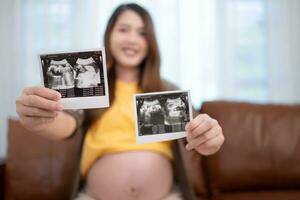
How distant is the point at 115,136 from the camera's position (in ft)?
3.34

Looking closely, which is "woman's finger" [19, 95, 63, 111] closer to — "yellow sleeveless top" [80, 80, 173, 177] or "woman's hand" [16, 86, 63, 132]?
"woman's hand" [16, 86, 63, 132]

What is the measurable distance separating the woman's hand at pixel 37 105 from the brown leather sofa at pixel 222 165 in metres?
0.50

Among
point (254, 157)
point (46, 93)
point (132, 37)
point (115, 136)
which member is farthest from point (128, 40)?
point (254, 157)

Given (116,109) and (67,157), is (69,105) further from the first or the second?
(67,157)

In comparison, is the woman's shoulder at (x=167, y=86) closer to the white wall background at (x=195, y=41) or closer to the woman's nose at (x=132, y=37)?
the woman's nose at (x=132, y=37)

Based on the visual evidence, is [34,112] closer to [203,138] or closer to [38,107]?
[38,107]

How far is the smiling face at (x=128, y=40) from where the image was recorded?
1.10 metres

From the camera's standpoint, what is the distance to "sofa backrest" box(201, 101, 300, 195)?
1.28m

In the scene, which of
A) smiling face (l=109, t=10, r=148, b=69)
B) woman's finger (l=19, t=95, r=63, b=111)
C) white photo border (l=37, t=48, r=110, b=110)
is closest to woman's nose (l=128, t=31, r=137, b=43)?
smiling face (l=109, t=10, r=148, b=69)

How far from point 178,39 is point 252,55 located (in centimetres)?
46

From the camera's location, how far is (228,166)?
129 cm

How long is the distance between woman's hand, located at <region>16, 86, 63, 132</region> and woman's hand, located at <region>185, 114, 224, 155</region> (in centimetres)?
34

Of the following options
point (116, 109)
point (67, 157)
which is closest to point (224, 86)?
point (116, 109)

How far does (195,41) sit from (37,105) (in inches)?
44.2
